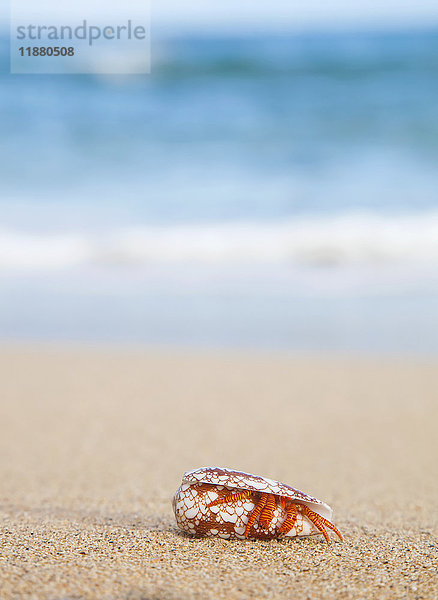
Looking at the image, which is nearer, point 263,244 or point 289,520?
point 289,520

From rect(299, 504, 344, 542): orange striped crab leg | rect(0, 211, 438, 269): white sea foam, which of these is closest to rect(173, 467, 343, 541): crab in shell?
rect(299, 504, 344, 542): orange striped crab leg

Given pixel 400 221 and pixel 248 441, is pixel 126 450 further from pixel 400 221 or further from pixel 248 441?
pixel 400 221

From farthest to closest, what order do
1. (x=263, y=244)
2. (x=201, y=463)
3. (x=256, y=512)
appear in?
1. (x=263, y=244)
2. (x=201, y=463)
3. (x=256, y=512)

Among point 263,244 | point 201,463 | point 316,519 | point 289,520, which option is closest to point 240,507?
point 289,520

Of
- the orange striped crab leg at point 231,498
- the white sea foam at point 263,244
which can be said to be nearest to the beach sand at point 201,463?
the orange striped crab leg at point 231,498

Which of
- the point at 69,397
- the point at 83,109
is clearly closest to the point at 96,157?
the point at 83,109

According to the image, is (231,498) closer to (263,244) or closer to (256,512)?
(256,512)

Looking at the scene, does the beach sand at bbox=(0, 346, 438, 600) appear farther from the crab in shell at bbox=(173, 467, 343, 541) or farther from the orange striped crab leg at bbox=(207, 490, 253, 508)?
the orange striped crab leg at bbox=(207, 490, 253, 508)
